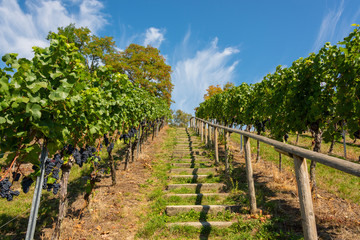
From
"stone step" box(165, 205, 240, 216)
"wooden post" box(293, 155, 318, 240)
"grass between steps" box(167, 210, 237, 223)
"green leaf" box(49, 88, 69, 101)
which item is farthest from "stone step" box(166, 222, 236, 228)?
"green leaf" box(49, 88, 69, 101)

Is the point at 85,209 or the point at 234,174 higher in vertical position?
the point at 234,174

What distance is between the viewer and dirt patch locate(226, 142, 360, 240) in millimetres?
3100

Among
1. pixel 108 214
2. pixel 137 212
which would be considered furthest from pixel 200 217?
pixel 108 214

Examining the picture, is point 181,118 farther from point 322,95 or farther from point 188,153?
point 322,95

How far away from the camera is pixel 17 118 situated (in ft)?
6.31

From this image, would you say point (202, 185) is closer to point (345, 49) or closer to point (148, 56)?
point (345, 49)

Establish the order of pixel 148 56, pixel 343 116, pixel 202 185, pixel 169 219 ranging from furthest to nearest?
pixel 148 56
pixel 202 185
pixel 169 219
pixel 343 116

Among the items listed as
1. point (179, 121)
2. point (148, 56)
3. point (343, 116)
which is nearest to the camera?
point (343, 116)

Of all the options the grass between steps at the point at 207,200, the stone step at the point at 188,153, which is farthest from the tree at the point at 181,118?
the grass between steps at the point at 207,200

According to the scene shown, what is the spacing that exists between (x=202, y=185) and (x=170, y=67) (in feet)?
75.4

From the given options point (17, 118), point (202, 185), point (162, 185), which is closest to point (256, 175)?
point (202, 185)

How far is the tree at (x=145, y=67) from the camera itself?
23.3 meters

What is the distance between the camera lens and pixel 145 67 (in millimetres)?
23656

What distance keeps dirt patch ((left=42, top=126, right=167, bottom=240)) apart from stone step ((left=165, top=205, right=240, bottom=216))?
27.5 inches
